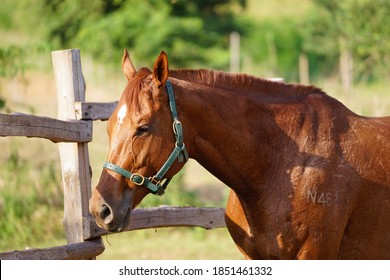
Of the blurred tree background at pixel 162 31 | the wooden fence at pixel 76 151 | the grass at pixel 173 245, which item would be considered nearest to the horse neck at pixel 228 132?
the wooden fence at pixel 76 151

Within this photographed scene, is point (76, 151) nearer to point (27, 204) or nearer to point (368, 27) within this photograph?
point (27, 204)

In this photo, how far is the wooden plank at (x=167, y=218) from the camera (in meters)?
5.57

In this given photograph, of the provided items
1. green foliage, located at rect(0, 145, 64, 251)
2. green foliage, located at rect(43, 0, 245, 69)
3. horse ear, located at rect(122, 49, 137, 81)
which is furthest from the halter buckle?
green foliage, located at rect(43, 0, 245, 69)

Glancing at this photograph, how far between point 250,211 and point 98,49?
63.5 feet

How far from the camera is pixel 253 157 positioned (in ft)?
15.0

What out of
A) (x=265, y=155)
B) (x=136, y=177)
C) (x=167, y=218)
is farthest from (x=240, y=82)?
(x=167, y=218)

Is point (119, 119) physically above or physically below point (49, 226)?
above

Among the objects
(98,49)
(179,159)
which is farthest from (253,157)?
(98,49)

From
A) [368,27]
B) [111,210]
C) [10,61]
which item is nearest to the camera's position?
[111,210]

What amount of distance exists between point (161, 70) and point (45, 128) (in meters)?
1.30

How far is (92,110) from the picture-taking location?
5691 millimetres

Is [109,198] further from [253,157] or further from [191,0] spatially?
[191,0]

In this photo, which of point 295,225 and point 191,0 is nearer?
point 295,225
